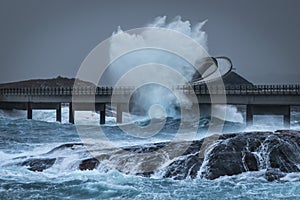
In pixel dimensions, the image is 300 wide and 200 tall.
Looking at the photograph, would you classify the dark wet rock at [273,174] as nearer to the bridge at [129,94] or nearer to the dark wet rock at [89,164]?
the dark wet rock at [89,164]

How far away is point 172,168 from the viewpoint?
16.0m

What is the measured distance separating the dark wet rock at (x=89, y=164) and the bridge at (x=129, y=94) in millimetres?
27256

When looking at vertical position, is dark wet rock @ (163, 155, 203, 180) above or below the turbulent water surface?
above

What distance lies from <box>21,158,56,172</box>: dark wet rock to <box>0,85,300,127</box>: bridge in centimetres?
2754

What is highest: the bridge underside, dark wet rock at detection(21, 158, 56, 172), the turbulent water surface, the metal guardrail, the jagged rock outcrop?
the metal guardrail

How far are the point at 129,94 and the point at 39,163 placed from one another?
3433 cm

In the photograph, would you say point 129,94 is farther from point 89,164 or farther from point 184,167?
point 184,167

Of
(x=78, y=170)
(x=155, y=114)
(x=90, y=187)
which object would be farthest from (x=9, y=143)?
(x=155, y=114)

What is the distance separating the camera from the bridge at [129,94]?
137ft

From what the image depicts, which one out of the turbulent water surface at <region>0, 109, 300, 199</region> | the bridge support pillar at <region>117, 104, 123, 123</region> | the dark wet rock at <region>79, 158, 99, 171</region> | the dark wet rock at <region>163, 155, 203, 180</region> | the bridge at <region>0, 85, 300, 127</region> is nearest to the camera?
the turbulent water surface at <region>0, 109, 300, 199</region>

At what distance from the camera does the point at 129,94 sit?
51875mm

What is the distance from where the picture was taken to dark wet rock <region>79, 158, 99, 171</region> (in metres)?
16.9

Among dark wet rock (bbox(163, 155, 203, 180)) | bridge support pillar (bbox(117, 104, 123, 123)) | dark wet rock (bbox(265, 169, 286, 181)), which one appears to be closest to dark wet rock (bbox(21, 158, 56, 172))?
dark wet rock (bbox(163, 155, 203, 180))

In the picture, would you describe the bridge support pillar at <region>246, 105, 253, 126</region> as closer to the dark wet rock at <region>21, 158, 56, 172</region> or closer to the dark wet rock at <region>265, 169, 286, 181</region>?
the dark wet rock at <region>265, 169, 286, 181</region>
